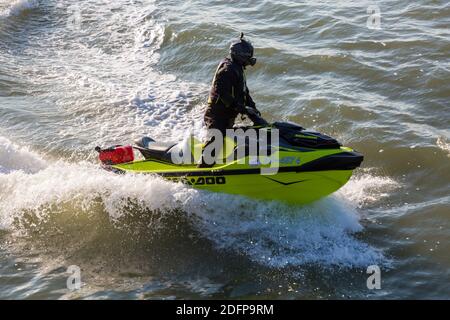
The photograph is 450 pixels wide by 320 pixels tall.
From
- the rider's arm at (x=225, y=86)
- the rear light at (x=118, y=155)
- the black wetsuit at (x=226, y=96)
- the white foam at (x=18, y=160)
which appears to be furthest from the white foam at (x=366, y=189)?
the white foam at (x=18, y=160)

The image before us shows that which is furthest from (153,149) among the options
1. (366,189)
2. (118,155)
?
(366,189)

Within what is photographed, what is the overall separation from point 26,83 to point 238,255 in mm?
7961

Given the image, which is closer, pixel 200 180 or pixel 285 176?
pixel 285 176

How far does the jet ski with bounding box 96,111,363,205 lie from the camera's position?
292 inches

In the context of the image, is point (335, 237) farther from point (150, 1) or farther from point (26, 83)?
point (150, 1)

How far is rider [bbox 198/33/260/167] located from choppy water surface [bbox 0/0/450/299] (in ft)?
3.51

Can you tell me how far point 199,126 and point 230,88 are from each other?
3.75 metres

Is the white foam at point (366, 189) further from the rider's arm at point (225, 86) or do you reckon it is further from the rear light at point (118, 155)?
the rear light at point (118, 155)

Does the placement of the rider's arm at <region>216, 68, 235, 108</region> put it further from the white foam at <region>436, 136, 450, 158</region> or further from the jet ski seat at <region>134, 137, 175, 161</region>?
the white foam at <region>436, 136, 450, 158</region>

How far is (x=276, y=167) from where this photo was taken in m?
7.50

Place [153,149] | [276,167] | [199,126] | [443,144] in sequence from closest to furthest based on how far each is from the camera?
[276,167]
[153,149]
[443,144]
[199,126]

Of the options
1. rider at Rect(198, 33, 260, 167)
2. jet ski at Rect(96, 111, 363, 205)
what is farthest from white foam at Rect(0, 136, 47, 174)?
rider at Rect(198, 33, 260, 167)

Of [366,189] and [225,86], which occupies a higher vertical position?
[225,86]

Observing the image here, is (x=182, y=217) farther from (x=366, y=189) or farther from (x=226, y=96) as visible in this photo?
(x=366, y=189)
